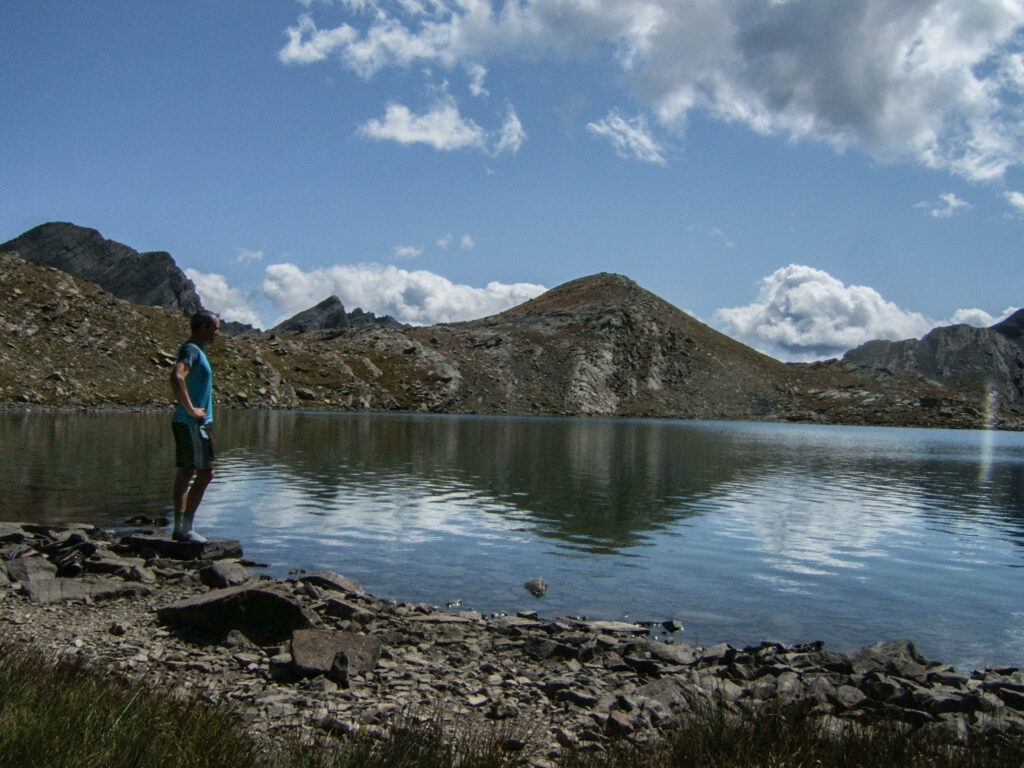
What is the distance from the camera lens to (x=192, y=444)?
16.5 metres

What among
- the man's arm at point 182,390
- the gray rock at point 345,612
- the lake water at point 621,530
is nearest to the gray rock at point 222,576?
the gray rock at point 345,612

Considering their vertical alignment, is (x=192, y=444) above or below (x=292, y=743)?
above

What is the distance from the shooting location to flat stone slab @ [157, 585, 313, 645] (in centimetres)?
1138

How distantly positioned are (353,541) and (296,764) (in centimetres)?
1607

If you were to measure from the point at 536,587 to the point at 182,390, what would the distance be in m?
Result: 8.75

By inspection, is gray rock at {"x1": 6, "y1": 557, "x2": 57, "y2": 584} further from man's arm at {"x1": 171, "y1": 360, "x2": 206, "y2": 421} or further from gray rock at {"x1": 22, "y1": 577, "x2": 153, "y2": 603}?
man's arm at {"x1": 171, "y1": 360, "x2": 206, "y2": 421}

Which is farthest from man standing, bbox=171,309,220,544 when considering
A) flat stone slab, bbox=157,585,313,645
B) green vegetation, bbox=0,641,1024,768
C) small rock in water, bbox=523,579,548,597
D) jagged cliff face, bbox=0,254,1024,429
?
jagged cliff face, bbox=0,254,1024,429

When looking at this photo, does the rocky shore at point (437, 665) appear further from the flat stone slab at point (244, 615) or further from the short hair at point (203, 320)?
the short hair at point (203, 320)

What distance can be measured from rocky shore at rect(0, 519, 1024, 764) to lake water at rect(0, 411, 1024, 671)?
229 cm

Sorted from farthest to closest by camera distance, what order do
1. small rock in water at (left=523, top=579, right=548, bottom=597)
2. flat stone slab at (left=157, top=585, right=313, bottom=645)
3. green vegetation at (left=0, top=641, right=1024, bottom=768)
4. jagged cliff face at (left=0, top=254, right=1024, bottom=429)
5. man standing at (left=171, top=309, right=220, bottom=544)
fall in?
1. jagged cliff face at (left=0, top=254, right=1024, bottom=429)
2. small rock in water at (left=523, top=579, right=548, bottom=597)
3. man standing at (left=171, top=309, right=220, bottom=544)
4. flat stone slab at (left=157, top=585, right=313, bottom=645)
5. green vegetation at (left=0, top=641, right=1024, bottom=768)

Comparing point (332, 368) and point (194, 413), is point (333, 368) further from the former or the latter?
point (194, 413)

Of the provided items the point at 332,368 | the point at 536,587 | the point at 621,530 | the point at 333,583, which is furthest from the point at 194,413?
the point at 332,368

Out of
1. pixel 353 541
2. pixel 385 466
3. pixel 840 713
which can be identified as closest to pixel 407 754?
pixel 840 713

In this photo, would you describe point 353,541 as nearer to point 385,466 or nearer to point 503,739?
point 503,739
